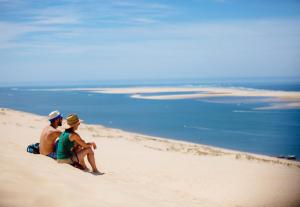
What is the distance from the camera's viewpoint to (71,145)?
7.70 meters

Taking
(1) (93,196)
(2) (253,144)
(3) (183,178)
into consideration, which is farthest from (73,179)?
(2) (253,144)

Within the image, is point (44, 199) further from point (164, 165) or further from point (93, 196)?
point (164, 165)

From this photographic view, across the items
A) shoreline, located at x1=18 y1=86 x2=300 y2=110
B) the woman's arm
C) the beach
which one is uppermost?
the woman's arm

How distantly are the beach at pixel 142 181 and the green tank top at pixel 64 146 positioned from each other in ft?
0.73

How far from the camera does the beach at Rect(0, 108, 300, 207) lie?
4734 mm

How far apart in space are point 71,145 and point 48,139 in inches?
21.8

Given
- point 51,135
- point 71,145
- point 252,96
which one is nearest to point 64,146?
point 71,145

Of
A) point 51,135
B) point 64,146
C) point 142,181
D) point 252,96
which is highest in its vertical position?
point 51,135

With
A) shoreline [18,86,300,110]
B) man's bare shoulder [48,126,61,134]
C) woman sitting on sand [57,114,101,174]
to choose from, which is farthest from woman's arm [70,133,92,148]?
shoreline [18,86,300,110]

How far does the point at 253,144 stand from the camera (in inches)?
1015

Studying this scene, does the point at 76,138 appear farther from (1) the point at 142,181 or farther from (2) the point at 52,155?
(1) the point at 142,181

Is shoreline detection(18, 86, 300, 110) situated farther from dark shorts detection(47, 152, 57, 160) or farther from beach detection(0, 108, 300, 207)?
dark shorts detection(47, 152, 57, 160)

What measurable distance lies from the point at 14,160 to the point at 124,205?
217cm

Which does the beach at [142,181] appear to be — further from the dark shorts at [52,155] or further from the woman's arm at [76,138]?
the woman's arm at [76,138]
